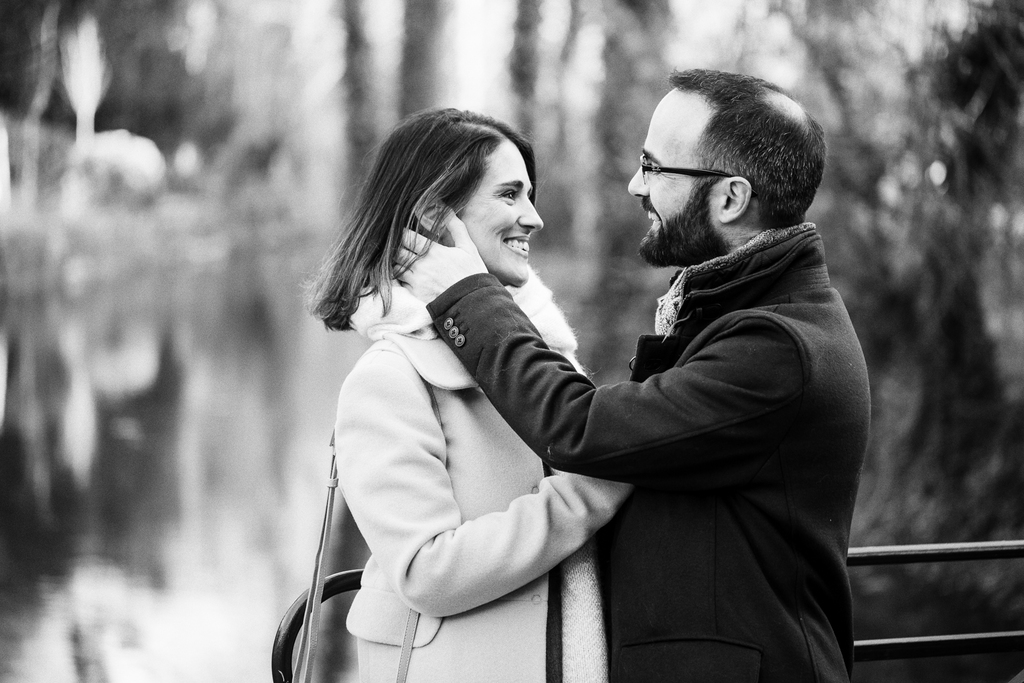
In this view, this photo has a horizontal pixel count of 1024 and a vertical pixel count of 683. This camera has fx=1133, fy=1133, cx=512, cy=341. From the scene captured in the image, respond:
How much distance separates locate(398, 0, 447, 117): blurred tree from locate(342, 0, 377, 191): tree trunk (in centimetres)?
32

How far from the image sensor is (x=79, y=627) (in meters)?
6.00

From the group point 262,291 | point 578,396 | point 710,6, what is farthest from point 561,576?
point 262,291

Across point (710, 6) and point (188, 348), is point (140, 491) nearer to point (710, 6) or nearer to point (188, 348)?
point (710, 6)

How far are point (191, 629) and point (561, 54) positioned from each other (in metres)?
5.21

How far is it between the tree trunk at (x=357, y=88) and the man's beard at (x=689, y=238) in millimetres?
7124

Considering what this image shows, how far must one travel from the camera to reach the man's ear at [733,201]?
6.88 feet

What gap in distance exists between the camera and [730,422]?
1851 millimetres

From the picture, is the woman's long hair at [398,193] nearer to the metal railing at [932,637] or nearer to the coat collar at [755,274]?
the coat collar at [755,274]

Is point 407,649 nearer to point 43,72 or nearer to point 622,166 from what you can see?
point 622,166

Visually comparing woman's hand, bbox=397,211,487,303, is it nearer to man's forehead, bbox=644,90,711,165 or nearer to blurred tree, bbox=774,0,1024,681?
man's forehead, bbox=644,90,711,165

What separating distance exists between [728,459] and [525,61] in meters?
7.50

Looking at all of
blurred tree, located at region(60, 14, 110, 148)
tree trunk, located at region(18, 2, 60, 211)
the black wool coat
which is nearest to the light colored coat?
the black wool coat

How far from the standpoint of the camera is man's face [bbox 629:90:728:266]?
84.3 inches

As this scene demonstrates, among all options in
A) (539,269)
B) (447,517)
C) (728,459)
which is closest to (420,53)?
(539,269)
